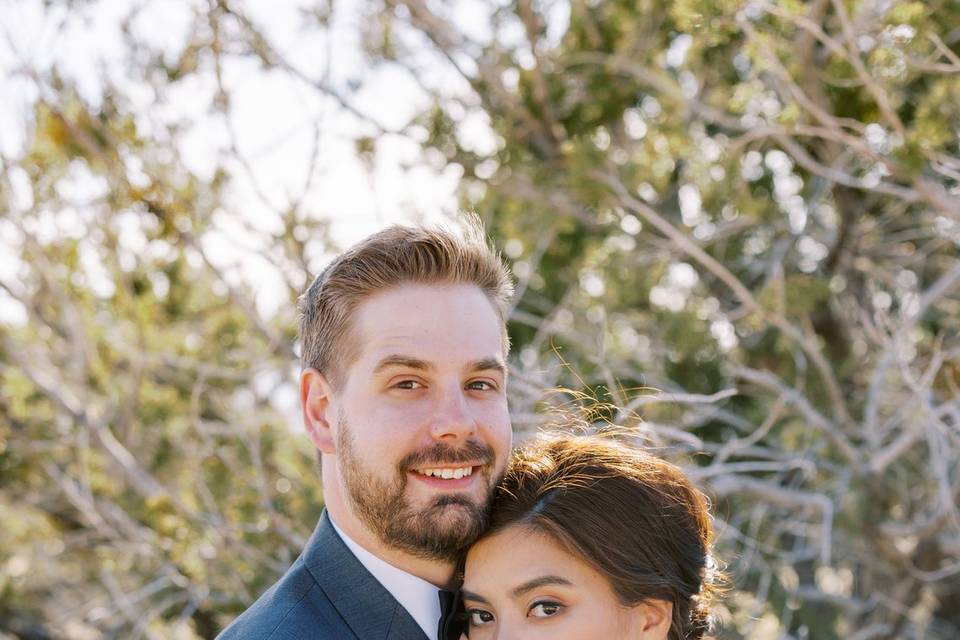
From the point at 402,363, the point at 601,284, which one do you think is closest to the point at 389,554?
the point at 402,363

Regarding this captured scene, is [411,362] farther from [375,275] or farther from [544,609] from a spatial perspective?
[544,609]

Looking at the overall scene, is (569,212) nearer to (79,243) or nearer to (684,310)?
(684,310)

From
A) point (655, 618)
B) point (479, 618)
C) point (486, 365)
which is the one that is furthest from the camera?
point (655, 618)

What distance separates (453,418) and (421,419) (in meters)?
0.07

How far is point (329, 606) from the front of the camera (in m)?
2.37

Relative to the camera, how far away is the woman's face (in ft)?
8.32

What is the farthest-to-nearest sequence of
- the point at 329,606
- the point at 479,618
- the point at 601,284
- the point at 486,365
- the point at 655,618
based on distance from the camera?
the point at 601,284
the point at 655,618
the point at 479,618
the point at 486,365
the point at 329,606

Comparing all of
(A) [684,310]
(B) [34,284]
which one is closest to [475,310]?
(A) [684,310]

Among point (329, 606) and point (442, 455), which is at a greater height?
point (442, 455)

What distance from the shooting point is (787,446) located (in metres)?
5.99

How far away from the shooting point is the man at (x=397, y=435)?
93.9 inches

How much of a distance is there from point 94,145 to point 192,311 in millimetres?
2057

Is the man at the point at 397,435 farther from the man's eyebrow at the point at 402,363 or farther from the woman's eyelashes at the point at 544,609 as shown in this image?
the woman's eyelashes at the point at 544,609

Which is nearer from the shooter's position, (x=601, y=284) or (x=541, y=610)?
(x=541, y=610)
